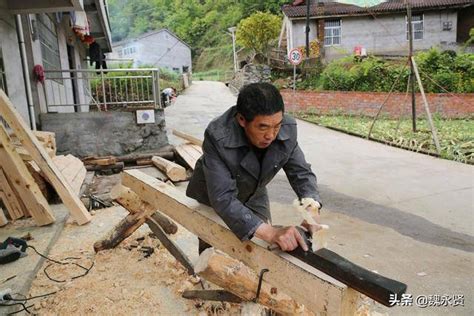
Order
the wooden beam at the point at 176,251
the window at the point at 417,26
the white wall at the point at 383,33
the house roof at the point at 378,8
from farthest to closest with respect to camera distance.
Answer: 1. the window at the point at 417,26
2. the white wall at the point at 383,33
3. the house roof at the point at 378,8
4. the wooden beam at the point at 176,251

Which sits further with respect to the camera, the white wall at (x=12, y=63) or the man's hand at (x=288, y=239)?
the white wall at (x=12, y=63)

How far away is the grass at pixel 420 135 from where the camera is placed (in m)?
9.11

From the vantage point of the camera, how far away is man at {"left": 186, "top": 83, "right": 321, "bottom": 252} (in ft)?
5.88

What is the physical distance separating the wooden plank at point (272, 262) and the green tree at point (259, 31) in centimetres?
2411

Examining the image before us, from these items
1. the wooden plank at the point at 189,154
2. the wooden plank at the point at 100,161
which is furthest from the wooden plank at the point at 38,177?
the wooden plank at the point at 189,154

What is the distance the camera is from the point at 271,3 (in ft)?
132

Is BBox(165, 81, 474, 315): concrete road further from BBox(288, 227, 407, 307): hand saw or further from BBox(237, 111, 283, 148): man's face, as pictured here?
BBox(237, 111, 283, 148): man's face

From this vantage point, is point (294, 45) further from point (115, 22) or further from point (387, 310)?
point (115, 22)

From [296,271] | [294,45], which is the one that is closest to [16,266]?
[296,271]

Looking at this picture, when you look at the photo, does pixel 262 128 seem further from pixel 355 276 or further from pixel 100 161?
pixel 100 161

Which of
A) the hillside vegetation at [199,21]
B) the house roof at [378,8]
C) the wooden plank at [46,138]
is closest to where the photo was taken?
the wooden plank at [46,138]

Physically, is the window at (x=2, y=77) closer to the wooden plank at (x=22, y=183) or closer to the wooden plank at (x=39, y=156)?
the wooden plank at (x=39, y=156)

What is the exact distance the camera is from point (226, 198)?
1861 mm

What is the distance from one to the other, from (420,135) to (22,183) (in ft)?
34.4
